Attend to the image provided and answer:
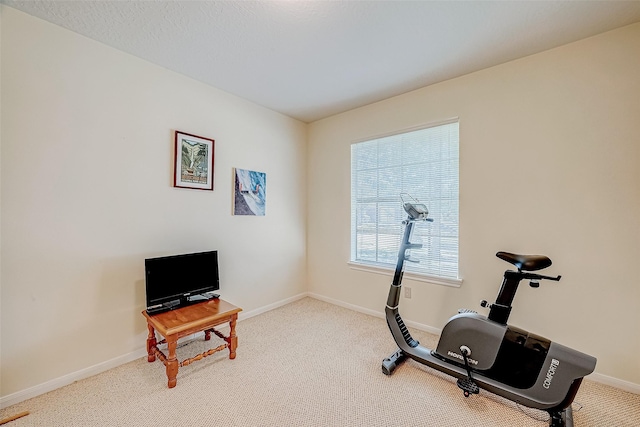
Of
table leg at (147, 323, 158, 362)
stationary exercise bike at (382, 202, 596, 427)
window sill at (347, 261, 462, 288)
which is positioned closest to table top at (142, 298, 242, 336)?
table leg at (147, 323, 158, 362)

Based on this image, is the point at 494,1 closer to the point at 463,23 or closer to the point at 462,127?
the point at 463,23

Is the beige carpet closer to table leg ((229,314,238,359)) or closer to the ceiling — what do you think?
table leg ((229,314,238,359))

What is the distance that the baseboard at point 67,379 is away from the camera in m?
1.67

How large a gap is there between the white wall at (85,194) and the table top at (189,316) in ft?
1.25

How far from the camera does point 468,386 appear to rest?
173cm

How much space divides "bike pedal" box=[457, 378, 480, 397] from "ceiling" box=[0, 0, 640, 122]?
244 centimetres

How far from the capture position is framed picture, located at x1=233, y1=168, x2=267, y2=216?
292 cm

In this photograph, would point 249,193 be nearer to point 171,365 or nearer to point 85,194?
point 85,194

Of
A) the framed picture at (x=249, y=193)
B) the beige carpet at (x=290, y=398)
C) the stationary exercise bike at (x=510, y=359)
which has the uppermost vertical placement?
the framed picture at (x=249, y=193)

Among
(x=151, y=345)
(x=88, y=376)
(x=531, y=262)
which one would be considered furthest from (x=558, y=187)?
(x=88, y=376)

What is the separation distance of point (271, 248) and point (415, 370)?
2.03 meters

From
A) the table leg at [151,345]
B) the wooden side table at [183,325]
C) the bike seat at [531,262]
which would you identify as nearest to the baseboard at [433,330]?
the bike seat at [531,262]

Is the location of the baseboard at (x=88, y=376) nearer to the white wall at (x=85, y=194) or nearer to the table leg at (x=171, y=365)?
the white wall at (x=85, y=194)

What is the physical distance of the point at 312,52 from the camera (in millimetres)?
2115
